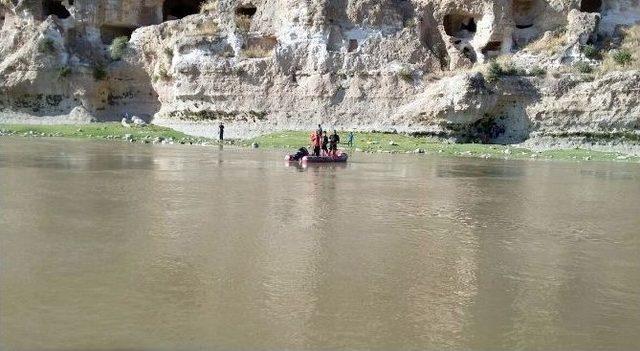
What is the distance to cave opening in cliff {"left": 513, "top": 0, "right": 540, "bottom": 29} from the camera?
40406 mm

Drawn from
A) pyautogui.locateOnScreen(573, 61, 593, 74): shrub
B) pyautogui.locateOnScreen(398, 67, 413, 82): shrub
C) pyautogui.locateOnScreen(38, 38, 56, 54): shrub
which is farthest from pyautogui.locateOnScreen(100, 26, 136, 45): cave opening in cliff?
pyautogui.locateOnScreen(573, 61, 593, 74): shrub

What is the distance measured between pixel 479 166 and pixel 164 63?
80.6 feet

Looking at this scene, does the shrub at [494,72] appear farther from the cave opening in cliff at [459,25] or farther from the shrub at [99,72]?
the shrub at [99,72]

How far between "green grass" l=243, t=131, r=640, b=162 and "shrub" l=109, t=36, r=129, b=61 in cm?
1320

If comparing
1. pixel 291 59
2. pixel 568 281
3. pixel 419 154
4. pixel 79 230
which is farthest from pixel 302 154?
pixel 291 59

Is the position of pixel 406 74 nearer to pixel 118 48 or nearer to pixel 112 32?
pixel 118 48

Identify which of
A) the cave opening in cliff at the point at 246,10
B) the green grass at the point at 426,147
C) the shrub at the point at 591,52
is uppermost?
the cave opening in cliff at the point at 246,10

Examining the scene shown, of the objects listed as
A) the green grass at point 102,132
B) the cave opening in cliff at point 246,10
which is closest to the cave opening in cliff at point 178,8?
the cave opening in cliff at point 246,10

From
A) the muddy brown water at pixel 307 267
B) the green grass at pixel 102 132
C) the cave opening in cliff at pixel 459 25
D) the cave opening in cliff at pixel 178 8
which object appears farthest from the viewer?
the cave opening in cliff at pixel 178 8

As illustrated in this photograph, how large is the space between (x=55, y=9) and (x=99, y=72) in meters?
7.70

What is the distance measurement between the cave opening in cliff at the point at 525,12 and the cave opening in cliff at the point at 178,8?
21.2 metres

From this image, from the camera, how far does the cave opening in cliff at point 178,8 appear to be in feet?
152

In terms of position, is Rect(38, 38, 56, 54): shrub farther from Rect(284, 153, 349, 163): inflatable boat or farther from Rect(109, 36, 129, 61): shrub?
Rect(284, 153, 349, 163): inflatable boat

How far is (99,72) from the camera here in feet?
136
